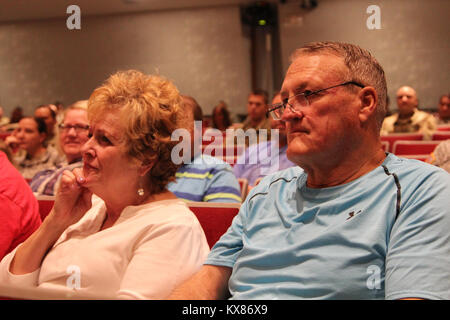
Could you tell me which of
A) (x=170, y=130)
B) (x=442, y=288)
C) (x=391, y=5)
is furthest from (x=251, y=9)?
(x=442, y=288)

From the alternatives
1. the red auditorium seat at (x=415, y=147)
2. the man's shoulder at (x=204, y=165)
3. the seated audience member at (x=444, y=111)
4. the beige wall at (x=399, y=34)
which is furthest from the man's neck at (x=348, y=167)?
the beige wall at (x=399, y=34)

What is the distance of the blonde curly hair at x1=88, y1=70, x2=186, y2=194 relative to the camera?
1240mm

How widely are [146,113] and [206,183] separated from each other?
90 centimetres

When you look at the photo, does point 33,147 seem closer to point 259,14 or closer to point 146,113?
point 146,113

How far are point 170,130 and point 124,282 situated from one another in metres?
0.45

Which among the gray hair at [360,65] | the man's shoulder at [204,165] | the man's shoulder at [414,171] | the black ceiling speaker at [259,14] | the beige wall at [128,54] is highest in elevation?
the black ceiling speaker at [259,14]

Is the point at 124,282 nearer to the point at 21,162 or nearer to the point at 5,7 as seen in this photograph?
the point at 21,162

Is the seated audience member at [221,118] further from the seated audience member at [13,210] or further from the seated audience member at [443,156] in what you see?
the seated audience member at [13,210]

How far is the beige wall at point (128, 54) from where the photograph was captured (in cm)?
852

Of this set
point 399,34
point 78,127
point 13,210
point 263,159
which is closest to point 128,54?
point 399,34

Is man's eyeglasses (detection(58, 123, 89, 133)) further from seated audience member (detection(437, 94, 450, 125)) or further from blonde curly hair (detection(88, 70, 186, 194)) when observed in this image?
seated audience member (detection(437, 94, 450, 125))

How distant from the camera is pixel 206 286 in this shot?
110cm

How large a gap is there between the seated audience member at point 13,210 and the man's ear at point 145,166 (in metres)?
0.44

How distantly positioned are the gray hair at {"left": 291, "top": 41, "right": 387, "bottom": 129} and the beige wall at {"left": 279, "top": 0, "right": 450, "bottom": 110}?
6.93 m
